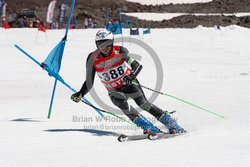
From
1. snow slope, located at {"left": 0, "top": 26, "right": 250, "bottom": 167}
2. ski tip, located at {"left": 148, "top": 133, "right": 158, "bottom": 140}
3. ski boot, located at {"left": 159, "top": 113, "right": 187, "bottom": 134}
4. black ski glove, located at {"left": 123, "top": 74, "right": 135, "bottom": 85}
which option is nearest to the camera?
snow slope, located at {"left": 0, "top": 26, "right": 250, "bottom": 167}

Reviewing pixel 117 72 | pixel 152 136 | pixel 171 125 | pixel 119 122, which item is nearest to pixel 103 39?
pixel 117 72

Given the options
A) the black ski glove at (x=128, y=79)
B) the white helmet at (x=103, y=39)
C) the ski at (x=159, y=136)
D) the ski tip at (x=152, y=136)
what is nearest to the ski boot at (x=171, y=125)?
the ski at (x=159, y=136)

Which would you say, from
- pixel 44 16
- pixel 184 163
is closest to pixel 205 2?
pixel 44 16

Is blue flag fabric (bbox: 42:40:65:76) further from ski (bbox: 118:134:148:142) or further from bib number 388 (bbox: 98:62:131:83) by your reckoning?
ski (bbox: 118:134:148:142)

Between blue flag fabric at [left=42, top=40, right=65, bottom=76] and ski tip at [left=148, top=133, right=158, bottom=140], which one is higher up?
blue flag fabric at [left=42, top=40, right=65, bottom=76]

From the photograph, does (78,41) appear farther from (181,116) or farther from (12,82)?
(181,116)

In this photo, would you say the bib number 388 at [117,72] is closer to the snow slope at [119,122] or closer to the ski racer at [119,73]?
the ski racer at [119,73]

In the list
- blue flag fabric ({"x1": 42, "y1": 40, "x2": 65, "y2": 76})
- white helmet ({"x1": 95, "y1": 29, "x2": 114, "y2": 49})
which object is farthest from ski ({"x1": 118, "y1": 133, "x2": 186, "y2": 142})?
blue flag fabric ({"x1": 42, "y1": 40, "x2": 65, "y2": 76})

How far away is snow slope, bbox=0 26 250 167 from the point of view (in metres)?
4.80

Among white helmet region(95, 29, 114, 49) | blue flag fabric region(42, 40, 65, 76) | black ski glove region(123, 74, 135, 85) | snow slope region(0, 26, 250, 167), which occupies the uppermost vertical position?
white helmet region(95, 29, 114, 49)

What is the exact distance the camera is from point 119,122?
811 centimetres

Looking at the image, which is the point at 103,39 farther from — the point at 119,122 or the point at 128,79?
the point at 119,122

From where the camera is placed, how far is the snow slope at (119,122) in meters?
4.80

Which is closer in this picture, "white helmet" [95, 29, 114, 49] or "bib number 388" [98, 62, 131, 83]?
"white helmet" [95, 29, 114, 49]
